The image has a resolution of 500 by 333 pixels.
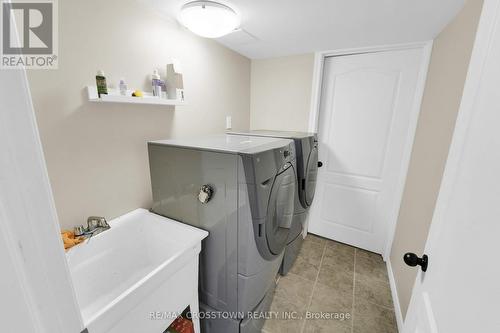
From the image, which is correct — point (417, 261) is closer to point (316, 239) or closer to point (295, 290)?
point (295, 290)

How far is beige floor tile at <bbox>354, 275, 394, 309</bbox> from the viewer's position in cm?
179

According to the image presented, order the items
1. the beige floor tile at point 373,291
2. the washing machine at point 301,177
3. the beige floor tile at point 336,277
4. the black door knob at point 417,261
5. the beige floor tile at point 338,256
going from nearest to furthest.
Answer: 1. the black door knob at point 417,261
2. the washing machine at point 301,177
3. the beige floor tile at point 373,291
4. the beige floor tile at point 336,277
5. the beige floor tile at point 338,256

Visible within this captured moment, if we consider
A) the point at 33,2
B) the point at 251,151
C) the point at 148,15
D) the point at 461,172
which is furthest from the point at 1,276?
the point at 148,15

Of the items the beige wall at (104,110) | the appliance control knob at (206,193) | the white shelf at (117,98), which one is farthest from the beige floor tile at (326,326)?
the white shelf at (117,98)

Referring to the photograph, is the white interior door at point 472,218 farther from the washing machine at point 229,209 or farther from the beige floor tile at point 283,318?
the beige floor tile at point 283,318

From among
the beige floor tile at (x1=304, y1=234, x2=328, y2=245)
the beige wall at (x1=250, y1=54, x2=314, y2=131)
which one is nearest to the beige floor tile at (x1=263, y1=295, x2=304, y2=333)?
the beige floor tile at (x1=304, y1=234, x2=328, y2=245)

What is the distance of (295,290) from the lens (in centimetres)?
189

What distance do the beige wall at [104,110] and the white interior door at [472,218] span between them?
1565 millimetres

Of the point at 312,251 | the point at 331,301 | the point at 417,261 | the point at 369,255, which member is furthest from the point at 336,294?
the point at 417,261

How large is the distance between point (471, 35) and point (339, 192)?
171 cm

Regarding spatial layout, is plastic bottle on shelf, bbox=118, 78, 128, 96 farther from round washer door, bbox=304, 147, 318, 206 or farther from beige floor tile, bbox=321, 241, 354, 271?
beige floor tile, bbox=321, 241, 354, 271

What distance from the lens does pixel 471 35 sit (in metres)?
1.10

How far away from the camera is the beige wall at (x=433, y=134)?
1177 mm

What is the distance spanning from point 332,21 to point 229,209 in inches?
60.3
